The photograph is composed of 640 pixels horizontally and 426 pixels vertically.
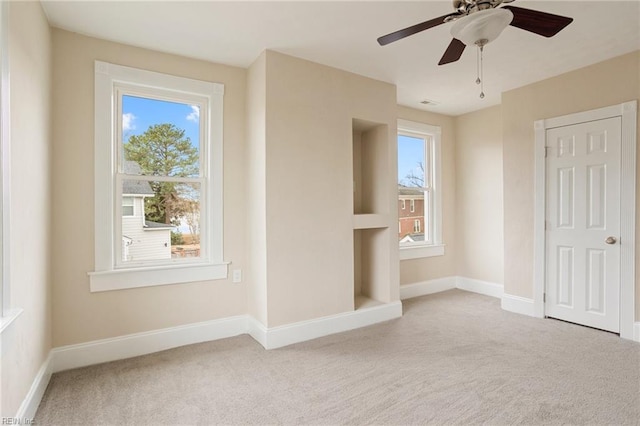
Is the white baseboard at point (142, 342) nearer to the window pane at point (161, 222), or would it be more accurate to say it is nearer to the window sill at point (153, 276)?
the window sill at point (153, 276)

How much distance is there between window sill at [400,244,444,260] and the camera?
486 centimetres

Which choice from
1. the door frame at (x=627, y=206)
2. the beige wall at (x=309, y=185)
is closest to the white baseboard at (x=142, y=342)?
the beige wall at (x=309, y=185)

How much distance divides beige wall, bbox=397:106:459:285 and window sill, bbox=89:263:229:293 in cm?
294

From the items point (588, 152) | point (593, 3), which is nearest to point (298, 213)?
point (593, 3)

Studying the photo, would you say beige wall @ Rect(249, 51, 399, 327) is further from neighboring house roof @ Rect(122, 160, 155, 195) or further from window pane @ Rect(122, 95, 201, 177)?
neighboring house roof @ Rect(122, 160, 155, 195)

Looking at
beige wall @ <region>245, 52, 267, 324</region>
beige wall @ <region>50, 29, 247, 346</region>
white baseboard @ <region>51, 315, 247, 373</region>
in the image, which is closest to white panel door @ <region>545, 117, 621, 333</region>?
beige wall @ <region>245, 52, 267, 324</region>

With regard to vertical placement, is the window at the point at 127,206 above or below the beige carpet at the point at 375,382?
above

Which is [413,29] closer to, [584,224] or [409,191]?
[584,224]

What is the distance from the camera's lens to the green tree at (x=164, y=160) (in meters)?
3.09

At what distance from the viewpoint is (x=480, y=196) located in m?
5.08

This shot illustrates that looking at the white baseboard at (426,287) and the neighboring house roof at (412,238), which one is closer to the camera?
the white baseboard at (426,287)

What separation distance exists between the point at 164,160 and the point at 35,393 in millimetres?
1965

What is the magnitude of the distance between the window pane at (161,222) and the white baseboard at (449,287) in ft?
9.77

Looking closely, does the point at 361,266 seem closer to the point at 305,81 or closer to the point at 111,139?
the point at 305,81
